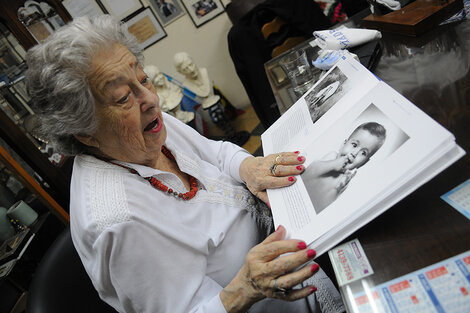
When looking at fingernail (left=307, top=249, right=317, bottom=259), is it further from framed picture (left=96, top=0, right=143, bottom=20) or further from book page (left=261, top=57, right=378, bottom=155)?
framed picture (left=96, top=0, right=143, bottom=20)

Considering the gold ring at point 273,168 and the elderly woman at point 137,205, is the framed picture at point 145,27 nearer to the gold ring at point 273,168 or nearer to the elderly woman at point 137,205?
the elderly woman at point 137,205

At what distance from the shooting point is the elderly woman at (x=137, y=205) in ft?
2.11

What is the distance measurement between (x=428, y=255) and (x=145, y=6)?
324cm

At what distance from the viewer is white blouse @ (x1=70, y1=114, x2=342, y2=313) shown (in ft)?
2.14

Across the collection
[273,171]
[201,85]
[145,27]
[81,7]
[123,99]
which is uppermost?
[81,7]

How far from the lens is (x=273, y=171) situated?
2.36 ft

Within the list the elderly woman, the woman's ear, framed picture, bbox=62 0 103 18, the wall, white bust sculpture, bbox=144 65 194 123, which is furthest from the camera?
the wall

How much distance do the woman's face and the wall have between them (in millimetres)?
2497

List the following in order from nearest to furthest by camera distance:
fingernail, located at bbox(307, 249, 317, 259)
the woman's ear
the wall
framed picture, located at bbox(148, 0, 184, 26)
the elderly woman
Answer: fingernail, located at bbox(307, 249, 317, 259)
the elderly woman
the woman's ear
framed picture, located at bbox(148, 0, 184, 26)
the wall

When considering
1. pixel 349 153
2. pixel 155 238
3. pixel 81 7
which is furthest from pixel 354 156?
pixel 81 7

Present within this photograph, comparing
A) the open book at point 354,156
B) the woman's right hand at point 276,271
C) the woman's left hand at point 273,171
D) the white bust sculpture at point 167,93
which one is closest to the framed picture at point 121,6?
the white bust sculpture at point 167,93

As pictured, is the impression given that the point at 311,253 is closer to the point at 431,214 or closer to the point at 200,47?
the point at 431,214

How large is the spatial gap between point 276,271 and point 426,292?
0.23 meters

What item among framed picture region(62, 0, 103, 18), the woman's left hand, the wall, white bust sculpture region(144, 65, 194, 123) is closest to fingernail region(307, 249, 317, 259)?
the woman's left hand
